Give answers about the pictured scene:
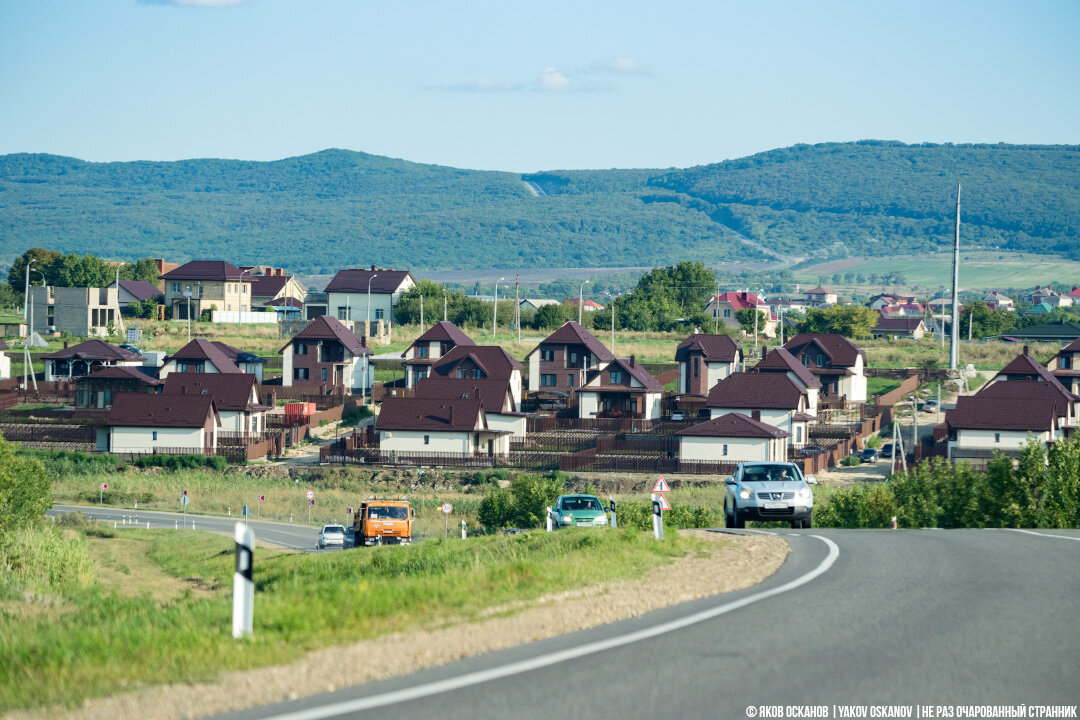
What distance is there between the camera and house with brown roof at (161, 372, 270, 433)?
7600 cm

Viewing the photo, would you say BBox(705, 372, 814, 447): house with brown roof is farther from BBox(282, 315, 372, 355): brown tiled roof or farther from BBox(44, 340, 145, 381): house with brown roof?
BBox(44, 340, 145, 381): house with brown roof

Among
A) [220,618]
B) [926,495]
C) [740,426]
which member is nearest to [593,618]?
[220,618]

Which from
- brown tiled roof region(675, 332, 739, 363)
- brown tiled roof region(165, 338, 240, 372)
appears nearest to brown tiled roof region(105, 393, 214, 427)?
brown tiled roof region(165, 338, 240, 372)

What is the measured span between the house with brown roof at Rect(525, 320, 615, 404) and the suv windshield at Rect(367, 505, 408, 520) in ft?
201

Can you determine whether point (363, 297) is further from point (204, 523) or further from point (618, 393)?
point (204, 523)

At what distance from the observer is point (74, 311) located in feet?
391

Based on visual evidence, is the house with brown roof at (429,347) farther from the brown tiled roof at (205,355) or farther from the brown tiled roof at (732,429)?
the brown tiled roof at (732,429)

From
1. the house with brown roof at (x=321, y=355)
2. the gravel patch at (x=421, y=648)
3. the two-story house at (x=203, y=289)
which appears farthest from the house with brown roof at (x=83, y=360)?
the gravel patch at (x=421, y=648)

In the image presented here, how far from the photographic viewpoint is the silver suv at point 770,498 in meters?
23.7

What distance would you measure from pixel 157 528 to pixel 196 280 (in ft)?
344

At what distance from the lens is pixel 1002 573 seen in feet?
47.3

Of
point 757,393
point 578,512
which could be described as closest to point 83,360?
point 757,393

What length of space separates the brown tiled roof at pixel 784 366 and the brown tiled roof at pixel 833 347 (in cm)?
1025

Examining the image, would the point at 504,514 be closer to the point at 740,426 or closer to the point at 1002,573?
the point at 740,426
